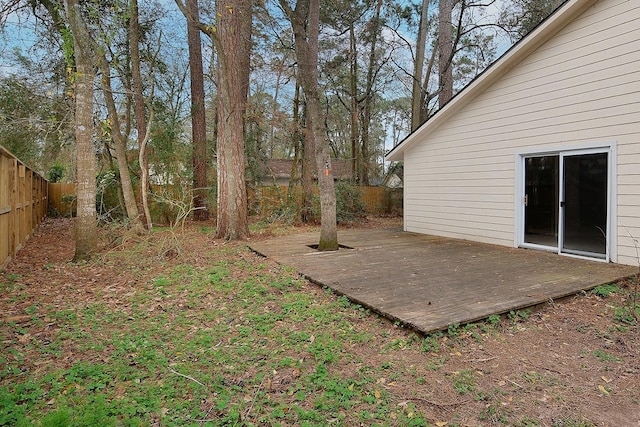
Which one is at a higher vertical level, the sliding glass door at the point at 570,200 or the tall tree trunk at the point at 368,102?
the tall tree trunk at the point at 368,102

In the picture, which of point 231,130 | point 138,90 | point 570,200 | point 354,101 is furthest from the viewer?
point 354,101

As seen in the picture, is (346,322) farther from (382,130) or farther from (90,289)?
(382,130)

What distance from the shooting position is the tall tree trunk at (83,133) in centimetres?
538

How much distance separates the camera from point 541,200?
7520mm

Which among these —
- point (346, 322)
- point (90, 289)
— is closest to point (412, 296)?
point (346, 322)

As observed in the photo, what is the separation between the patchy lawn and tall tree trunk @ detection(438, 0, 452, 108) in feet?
32.0

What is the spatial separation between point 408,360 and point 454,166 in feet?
21.9

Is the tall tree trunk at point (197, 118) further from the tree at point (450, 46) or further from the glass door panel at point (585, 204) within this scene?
the glass door panel at point (585, 204)

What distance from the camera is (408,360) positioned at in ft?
9.45

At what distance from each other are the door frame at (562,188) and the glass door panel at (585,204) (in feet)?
0.30

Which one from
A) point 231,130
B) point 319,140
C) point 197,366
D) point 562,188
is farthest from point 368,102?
point 197,366

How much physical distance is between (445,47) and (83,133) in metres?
11.6

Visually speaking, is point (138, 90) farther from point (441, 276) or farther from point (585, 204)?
point (585, 204)

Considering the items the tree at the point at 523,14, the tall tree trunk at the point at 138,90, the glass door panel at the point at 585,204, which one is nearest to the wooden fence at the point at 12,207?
the tall tree trunk at the point at 138,90
